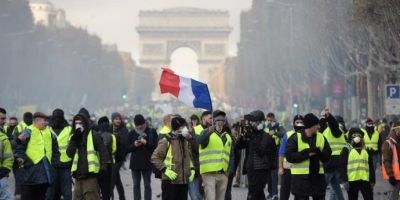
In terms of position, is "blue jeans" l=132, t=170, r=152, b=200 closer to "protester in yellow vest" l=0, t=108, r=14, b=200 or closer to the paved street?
the paved street

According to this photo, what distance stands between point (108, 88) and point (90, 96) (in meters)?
21.4

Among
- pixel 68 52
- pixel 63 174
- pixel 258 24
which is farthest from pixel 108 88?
pixel 63 174

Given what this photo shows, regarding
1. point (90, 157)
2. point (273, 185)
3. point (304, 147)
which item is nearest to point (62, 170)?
point (90, 157)

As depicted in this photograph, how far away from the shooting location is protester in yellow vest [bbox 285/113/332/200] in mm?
18484

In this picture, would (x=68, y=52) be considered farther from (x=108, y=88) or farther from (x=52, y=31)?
(x=108, y=88)

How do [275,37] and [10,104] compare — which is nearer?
[10,104]

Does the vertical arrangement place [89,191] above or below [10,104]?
below

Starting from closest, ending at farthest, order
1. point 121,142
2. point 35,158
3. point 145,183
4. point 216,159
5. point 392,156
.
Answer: point 35,158 < point 216,159 < point 392,156 < point 121,142 < point 145,183

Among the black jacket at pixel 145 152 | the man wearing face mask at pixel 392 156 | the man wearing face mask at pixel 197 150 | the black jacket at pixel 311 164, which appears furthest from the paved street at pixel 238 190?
the black jacket at pixel 311 164

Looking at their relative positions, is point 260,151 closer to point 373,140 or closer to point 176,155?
point 176,155

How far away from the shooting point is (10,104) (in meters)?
96.2

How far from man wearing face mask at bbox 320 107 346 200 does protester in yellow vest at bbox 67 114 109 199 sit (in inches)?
166

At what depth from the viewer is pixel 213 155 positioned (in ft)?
68.2

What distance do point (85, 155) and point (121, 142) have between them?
12.3 feet
